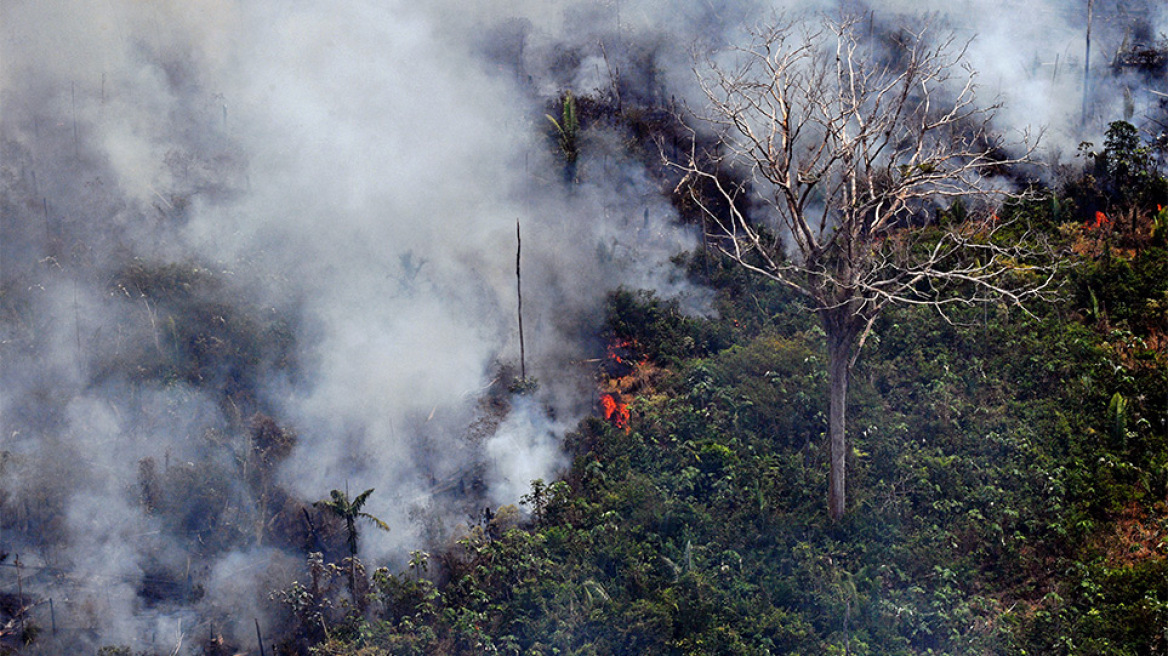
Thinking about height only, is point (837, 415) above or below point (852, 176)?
below

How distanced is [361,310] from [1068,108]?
15.3 meters

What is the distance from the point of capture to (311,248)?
2098 cm

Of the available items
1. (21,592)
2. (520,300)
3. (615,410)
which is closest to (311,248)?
(520,300)

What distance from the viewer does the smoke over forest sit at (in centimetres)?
1748

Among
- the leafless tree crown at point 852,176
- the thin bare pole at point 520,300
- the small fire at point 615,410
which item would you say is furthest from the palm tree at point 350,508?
the leafless tree crown at point 852,176

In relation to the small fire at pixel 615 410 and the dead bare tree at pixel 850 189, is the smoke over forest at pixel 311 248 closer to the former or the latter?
the small fire at pixel 615 410

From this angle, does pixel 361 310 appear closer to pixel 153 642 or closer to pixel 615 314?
pixel 615 314

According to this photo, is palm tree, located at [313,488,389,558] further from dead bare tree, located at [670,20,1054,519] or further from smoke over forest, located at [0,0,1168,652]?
dead bare tree, located at [670,20,1054,519]

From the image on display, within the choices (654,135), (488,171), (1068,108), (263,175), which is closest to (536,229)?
(488,171)

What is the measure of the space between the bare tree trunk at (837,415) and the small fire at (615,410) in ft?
12.8

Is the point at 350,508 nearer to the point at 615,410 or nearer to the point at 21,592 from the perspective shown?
the point at 615,410

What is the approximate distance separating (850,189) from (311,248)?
35.2 ft

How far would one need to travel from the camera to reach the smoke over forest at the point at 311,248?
1748 centimetres

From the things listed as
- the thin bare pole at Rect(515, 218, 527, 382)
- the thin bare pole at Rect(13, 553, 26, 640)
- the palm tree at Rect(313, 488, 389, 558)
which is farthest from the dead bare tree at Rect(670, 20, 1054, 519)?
the thin bare pole at Rect(13, 553, 26, 640)
